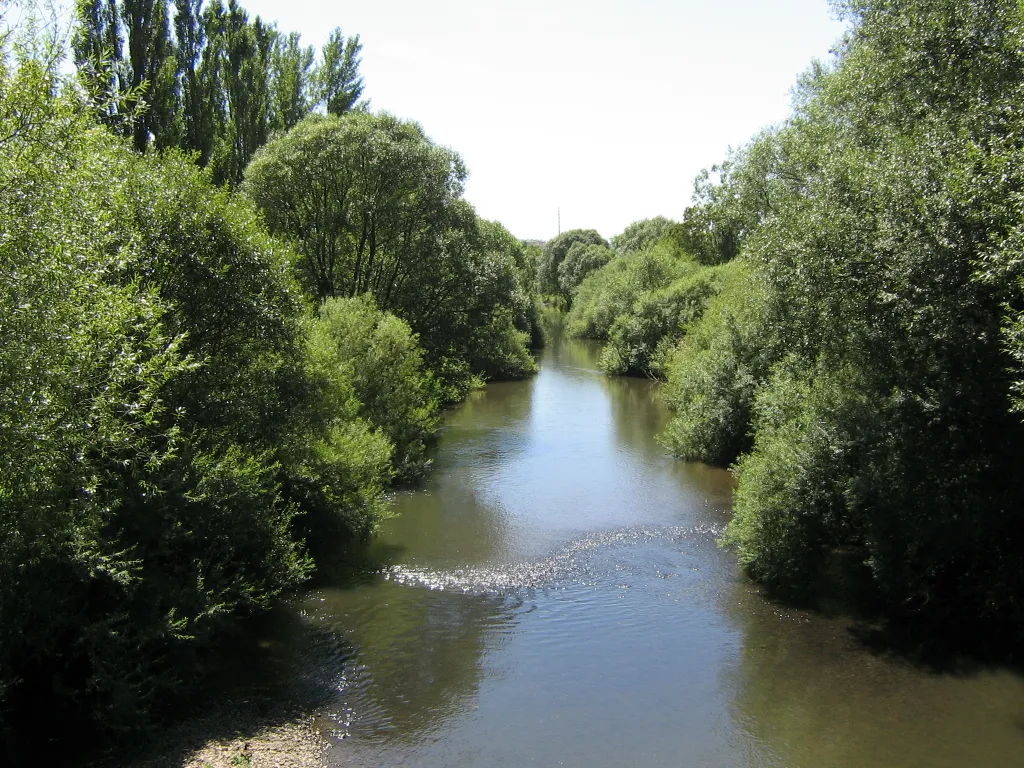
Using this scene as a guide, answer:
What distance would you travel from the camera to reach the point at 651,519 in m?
21.3

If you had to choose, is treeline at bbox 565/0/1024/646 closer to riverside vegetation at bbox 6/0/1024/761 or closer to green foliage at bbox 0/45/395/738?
riverside vegetation at bbox 6/0/1024/761

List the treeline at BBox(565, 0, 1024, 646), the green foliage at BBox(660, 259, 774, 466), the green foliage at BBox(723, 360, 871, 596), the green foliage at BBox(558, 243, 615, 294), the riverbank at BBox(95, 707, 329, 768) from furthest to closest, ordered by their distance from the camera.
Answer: the green foliage at BBox(558, 243, 615, 294) → the green foliage at BBox(660, 259, 774, 466) → the green foliage at BBox(723, 360, 871, 596) → the treeline at BBox(565, 0, 1024, 646) → the riverbank at BBox(95, 707, 329, 768)

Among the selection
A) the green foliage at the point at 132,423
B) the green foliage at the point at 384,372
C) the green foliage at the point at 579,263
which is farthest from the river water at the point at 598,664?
the green foliage at the point at 579,263

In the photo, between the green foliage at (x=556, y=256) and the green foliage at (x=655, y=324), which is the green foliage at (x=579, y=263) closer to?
the green foliage at (x=556, y=256)

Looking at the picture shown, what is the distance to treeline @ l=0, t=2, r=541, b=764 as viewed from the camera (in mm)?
8859

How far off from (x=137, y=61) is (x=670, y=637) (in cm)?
2811

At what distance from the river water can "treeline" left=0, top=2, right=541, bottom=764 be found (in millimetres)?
1980

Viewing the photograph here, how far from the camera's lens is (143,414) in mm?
10609

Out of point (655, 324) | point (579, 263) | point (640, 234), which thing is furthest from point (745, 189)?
point (579, 263)

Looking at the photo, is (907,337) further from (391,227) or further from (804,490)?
(391,227)

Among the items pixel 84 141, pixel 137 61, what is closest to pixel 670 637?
pixel 84 141

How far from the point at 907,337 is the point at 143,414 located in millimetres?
12464

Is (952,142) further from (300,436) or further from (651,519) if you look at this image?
(300,436)

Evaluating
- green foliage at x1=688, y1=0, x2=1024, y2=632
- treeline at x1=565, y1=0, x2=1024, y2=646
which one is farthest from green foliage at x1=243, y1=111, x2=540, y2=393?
green foliage at x1=688, y1=0, x2=1024, y2=632
